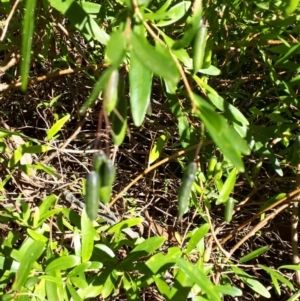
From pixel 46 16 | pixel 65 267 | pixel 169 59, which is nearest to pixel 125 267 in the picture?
pixel 65 267

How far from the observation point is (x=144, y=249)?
4.33 ft

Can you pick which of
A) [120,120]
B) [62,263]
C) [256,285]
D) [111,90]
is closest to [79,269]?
[62,263]

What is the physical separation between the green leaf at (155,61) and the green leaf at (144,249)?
2.54 feet

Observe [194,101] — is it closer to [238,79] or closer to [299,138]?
[299,138]

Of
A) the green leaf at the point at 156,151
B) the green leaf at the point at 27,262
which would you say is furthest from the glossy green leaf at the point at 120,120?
the green leaf at the point at 156,151

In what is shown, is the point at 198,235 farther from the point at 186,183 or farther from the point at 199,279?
the point at 186,183

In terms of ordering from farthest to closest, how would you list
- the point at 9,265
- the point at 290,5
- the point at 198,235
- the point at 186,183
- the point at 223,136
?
the point at 198,235 < the point at 9,265 < the point at 290,5 < the point at 186,183 < the point at 223,136

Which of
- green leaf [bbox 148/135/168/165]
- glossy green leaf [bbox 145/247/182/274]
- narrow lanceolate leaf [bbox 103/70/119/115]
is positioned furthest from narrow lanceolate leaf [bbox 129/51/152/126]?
green leaf [bbox 148/135/168/165]

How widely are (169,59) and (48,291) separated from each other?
29.5 inches

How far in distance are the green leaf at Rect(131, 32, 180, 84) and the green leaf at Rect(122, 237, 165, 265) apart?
77 cm

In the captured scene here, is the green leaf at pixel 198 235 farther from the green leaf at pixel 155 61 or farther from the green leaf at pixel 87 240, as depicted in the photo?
the green leaf at pixel 155 61

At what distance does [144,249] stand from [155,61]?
0.80 metres

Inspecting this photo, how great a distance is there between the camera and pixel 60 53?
1.84 metres

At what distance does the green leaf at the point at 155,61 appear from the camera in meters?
0.57
